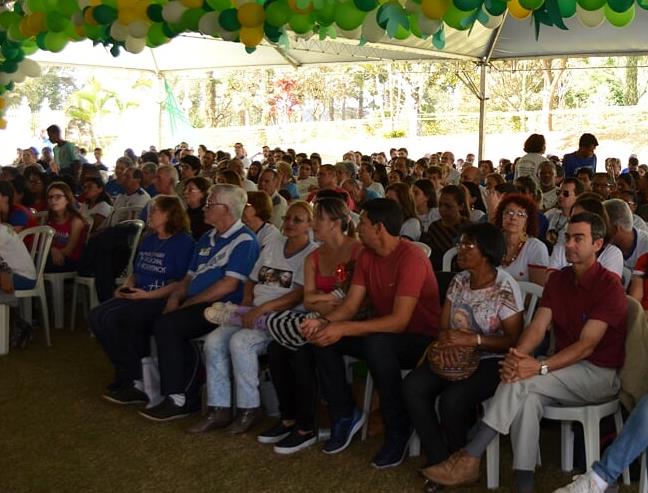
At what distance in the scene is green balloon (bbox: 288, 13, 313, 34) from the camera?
18.0ft

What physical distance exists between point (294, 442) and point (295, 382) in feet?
0.93

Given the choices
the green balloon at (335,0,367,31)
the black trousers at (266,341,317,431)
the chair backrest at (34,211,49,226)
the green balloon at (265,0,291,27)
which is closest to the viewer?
the black trousers at (266,341,317,431)

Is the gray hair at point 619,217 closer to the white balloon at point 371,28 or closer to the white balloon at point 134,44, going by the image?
the white balloon at point 371,28

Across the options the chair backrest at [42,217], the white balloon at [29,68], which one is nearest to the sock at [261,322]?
the chair backrest at [42,217]

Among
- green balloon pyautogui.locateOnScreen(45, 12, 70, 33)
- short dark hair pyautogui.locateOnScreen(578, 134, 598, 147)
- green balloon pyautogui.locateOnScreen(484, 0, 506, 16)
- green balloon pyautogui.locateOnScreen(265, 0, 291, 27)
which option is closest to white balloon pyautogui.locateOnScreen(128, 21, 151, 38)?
green balloon pyautogui.locateOnScreen(45, 12, 70, 33)

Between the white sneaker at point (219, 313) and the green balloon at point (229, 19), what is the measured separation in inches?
88.0

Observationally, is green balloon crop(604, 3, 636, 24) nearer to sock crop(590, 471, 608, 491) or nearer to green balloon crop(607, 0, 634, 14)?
green balloon crop(607, 0, 634, 14)

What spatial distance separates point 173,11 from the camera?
574 centimetres

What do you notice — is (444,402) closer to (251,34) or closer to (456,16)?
(456,16)

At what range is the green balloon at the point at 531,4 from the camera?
178 inches

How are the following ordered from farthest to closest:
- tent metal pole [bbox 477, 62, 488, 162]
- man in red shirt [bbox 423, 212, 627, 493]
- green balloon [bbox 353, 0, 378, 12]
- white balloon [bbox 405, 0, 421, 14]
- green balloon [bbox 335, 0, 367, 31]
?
tent metal pole [bbox 477, 62, 488, 162] < green balloon [bbox 335, 0, 367, 31] < green balloon [bbox 353, 0, 378, 12] < white balloon [bbox 405, 0, 421, 14] < man in red shirt [bbox 423, 212, 627, 493]

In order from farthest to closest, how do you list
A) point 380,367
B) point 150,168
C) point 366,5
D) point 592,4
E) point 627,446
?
point 150,168 < point 366,5 < point 592,4 < point 380,367 < point 627,446

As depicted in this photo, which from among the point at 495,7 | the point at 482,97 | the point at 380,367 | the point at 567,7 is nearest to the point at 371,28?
the point at 495,7

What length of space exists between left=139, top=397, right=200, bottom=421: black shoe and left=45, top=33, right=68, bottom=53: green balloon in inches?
124
